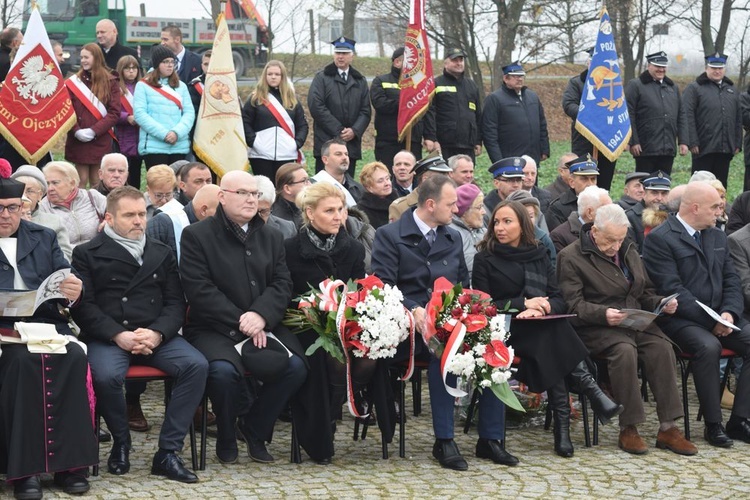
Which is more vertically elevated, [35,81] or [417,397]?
[35,81]

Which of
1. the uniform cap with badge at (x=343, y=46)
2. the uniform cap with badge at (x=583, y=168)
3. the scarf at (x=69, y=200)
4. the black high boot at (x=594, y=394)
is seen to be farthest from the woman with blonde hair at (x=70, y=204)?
the uniform cap with badge at (x=343, y=46)

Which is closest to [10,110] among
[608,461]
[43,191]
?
[43,191]

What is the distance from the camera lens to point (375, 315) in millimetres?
7141

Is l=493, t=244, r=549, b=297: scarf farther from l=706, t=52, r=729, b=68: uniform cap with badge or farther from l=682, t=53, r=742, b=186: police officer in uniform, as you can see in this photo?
l=706, t=52, r=729, b=68: uniform cap with badge

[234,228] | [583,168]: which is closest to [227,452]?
[234,228]

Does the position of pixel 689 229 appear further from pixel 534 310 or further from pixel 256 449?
pixel 256 449

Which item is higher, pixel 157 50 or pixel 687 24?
pixel 687 24

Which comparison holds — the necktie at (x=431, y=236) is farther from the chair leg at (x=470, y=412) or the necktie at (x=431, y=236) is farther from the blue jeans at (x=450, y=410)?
the chair leg at (x=470, y=412)

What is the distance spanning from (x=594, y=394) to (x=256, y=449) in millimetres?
2264

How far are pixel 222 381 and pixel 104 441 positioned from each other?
105 cm

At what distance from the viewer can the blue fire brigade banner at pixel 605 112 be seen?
527 inches

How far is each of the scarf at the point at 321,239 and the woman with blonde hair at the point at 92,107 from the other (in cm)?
479

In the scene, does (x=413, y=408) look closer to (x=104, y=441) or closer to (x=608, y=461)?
(x=608, y=461)

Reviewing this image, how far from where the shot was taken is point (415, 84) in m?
13.1
